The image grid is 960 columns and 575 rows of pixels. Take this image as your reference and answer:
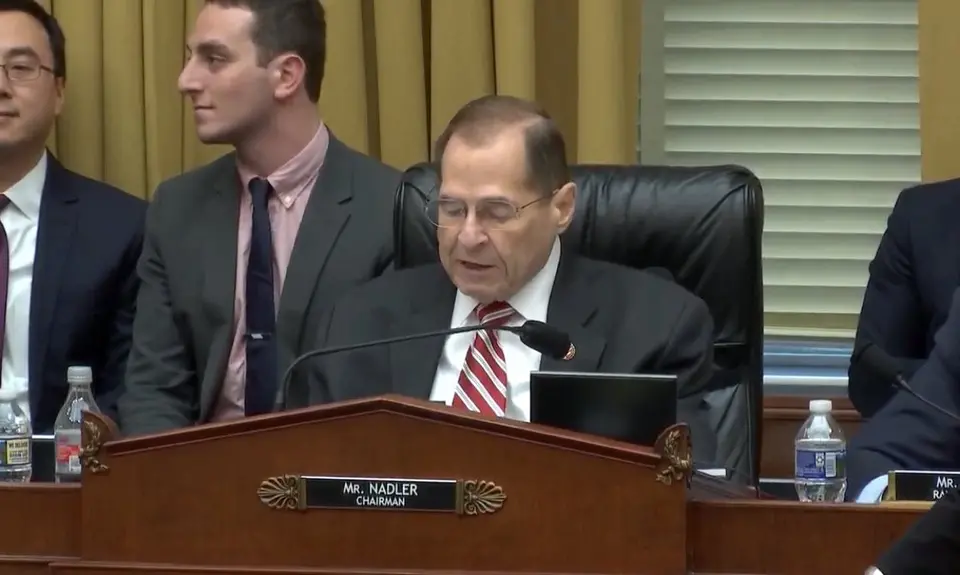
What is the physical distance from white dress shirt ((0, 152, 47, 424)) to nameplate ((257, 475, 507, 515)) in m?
1.70

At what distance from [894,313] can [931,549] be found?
1.54m

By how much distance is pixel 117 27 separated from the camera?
11.8 feet

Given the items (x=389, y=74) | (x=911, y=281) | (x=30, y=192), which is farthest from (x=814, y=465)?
(x=30, y=192)

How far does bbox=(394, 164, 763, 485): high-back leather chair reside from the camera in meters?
2.63

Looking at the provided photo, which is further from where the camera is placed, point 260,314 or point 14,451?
point 260,314

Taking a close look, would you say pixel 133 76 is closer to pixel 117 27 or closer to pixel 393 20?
pixel 117 27

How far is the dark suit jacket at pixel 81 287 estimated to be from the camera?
333 cm

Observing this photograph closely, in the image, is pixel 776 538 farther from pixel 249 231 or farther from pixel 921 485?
pixel 249 231

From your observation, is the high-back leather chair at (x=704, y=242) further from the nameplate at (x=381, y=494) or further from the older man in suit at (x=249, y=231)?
the nameplate at (x=381, y=494)

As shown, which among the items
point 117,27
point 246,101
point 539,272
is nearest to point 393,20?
point 246,101

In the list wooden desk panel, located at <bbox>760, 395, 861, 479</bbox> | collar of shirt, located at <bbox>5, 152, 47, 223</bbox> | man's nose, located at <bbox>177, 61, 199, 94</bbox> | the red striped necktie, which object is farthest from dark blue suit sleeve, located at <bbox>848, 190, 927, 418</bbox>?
collar of shirt, located at <bbox>5, 152, 47, 223</bbox>

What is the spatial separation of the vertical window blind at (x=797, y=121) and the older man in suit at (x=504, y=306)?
1.27 metres

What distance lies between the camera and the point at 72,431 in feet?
7.22

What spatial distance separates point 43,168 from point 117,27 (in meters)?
0.39
